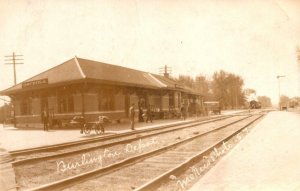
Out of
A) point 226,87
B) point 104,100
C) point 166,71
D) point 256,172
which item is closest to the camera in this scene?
point 256,172

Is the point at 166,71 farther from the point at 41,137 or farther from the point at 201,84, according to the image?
the point at 41,137

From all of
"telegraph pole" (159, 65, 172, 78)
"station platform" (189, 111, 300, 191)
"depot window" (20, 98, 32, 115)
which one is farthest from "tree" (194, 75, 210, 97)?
"station platform" (189, 111, 300, 191)

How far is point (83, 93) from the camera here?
16938mm

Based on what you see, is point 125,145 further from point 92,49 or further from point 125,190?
point 125,190

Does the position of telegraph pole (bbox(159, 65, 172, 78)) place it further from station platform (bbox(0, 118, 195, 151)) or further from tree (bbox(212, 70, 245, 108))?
tree (bbox(212, 70, 245, 108))

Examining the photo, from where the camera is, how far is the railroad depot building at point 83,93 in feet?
53.8

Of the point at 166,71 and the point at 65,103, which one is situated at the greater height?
the point at 166,71

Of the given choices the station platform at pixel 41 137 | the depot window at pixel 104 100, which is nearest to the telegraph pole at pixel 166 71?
the station platform at pixel 41 137

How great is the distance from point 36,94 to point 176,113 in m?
12.9

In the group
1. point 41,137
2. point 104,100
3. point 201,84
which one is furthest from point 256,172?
point 201,84

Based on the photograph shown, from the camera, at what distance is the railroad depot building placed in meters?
16.4

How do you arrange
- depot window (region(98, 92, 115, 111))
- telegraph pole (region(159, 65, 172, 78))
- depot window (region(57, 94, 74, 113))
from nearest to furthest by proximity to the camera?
depot window (region(98, 92, 115, 111)) → depot window (region(57, 94, 74, 113)) → telegraph pole (region(159, 65, 172, 78))

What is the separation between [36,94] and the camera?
23688 mm

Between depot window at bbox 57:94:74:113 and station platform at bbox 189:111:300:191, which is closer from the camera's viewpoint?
station platform at bbox 189:111:300:191
